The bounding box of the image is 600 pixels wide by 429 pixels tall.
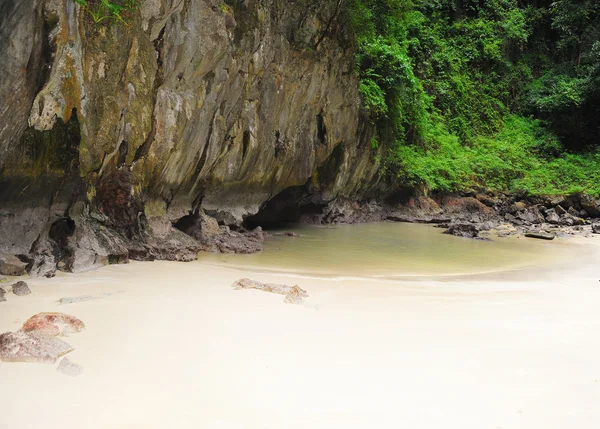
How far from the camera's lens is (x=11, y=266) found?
5.90 metres

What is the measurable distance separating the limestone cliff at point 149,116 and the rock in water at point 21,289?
1.07m

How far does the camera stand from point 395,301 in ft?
19.0

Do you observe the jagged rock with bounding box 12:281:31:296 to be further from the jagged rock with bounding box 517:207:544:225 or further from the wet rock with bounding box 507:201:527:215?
the wet rock with bounding box 507:201:527:215

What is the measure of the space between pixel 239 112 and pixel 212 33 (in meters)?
2.27

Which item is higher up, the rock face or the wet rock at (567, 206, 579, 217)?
the wet rock at (567, 206, 579, 217)

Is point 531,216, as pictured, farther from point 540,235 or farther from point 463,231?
point 463,231

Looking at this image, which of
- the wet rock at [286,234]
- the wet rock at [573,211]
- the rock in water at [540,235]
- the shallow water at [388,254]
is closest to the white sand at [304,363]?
the shallow water at [388,254]

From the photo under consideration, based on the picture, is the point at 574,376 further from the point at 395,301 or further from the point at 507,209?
the point at 507,209

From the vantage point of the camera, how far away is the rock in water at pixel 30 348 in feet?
10.8

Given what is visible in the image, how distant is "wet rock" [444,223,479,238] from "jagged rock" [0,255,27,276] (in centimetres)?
1231

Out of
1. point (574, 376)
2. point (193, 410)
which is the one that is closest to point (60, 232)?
point (193, 410)

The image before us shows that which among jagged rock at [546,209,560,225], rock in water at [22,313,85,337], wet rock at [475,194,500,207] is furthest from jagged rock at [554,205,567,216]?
rock in water at [22,313,85,337]

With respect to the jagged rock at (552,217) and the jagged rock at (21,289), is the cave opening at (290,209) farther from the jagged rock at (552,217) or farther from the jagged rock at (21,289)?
the jagged rock at (21,289)

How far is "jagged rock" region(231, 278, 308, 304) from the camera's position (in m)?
5.53
